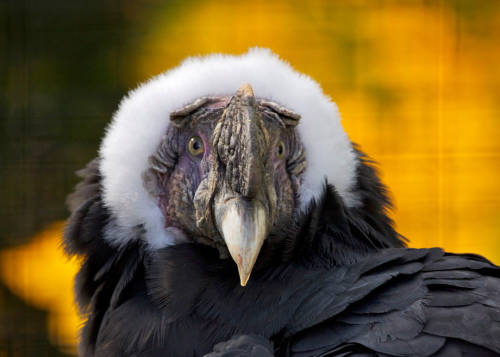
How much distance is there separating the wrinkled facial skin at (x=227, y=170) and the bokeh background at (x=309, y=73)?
96.5 inches

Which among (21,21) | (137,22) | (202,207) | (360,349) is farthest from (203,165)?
(21,21)

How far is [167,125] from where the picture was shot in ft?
8.50

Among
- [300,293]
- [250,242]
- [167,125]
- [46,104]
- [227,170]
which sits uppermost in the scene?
[46,104]

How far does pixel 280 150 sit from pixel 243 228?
450mm

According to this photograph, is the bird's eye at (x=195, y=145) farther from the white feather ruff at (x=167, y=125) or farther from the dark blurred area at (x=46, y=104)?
the dark blurred area at (x=46, y=104)

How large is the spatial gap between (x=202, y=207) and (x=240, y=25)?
3023 millimetres

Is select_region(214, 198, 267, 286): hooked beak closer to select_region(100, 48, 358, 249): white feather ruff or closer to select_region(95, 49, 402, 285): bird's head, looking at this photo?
select_region(95, 49, 402, 285): bird's head

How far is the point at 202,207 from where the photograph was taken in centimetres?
238

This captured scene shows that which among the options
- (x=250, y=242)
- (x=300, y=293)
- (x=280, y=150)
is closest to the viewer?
(x=250, y=242)

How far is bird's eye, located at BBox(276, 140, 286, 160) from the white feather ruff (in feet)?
0.30

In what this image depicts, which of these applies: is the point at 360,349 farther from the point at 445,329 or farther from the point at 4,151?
the point at 4,151

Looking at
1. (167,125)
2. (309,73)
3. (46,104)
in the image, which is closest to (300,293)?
(167,125)

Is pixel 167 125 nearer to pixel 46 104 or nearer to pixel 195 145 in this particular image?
pixel 195 145

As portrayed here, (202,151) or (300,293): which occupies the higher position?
(202,151)
